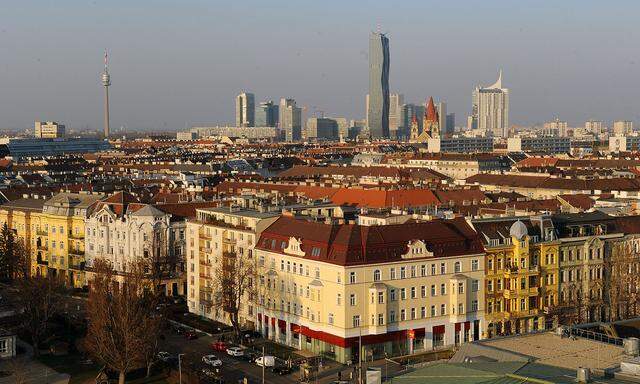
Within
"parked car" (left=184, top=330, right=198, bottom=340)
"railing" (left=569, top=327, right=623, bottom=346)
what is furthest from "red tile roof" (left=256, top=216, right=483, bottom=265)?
"railing" (left=569, top=327, right=623, bottom=346)

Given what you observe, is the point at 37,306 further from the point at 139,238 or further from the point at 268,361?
the point at 139,238

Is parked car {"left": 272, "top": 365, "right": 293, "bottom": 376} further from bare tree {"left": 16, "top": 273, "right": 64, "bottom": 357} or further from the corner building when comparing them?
bare tree {"left": 16, "top": 273, "right": 64, "bottom": 357}

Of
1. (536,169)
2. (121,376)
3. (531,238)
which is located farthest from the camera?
(536,169)

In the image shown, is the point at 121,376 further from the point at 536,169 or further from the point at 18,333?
the point at 536,169

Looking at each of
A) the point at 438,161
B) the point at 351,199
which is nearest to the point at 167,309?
the point at 351,199

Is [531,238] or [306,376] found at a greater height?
[531,238]

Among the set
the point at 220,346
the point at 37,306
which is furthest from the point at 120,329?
the point at 37,306
